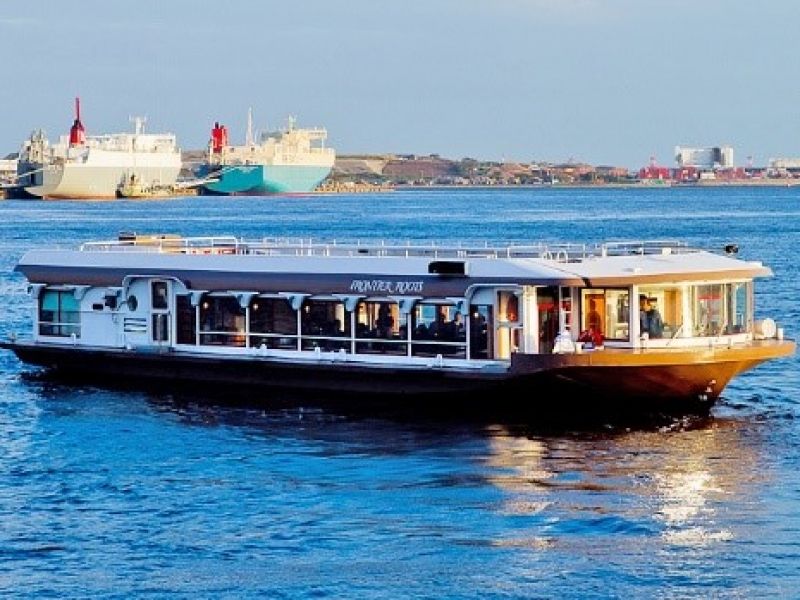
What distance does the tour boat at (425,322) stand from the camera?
29.2 metres

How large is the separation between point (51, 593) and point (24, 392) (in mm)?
15576

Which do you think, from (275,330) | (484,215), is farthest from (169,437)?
(484,215)

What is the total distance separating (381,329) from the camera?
104ft

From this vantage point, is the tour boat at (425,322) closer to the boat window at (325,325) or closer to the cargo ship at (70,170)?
the boat window at (325,325)

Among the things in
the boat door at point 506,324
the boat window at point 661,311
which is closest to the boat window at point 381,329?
the boat door at point 506,324

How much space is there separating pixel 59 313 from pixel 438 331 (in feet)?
29.4

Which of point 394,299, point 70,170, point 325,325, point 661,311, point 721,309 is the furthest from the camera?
point 70,170

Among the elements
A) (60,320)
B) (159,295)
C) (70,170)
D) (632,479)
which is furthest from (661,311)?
(70,170)

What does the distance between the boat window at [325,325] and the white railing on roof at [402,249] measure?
133 cm

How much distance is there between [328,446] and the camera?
27.9 metres

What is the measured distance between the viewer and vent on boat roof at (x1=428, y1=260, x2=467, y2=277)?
30.6 meters

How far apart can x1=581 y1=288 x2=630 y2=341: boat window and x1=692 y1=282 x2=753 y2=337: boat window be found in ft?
3.69

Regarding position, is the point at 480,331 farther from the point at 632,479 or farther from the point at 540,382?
the point at 632,479

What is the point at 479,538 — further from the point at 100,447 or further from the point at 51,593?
the point at 100,447
